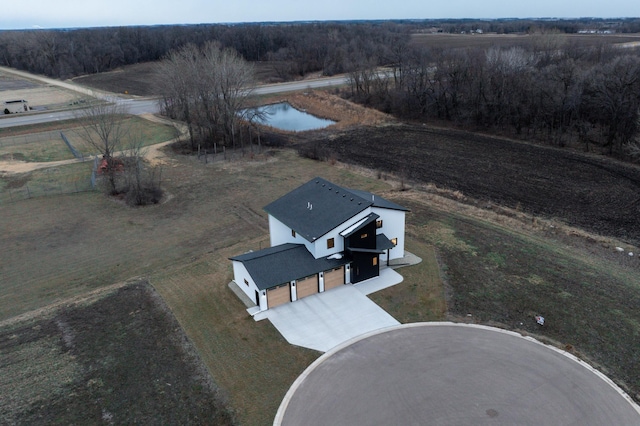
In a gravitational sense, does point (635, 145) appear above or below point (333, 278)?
above

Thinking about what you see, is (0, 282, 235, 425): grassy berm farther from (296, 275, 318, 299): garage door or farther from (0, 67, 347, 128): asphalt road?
(0, 67, 347, 128): asphalt road

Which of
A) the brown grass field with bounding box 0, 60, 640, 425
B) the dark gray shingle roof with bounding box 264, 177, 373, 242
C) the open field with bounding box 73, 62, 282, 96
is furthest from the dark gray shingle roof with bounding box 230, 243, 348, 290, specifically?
the open field with bounding box 73, 62, 282, 96

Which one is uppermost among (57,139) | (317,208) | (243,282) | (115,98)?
(115,98)

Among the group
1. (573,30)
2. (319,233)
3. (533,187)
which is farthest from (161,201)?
(573,30)

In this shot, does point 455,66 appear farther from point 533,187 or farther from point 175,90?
point 175,90

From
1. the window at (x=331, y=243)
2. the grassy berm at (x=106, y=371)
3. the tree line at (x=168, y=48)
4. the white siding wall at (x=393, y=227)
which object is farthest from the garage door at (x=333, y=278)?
the tree line at (x=168, y=48)

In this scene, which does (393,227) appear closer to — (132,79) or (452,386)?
(452,386)

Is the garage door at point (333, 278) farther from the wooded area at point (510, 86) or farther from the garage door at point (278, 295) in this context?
the wooded area at point (510, 86)

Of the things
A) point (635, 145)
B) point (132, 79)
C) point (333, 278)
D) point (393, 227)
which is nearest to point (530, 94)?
point (635, 145)
